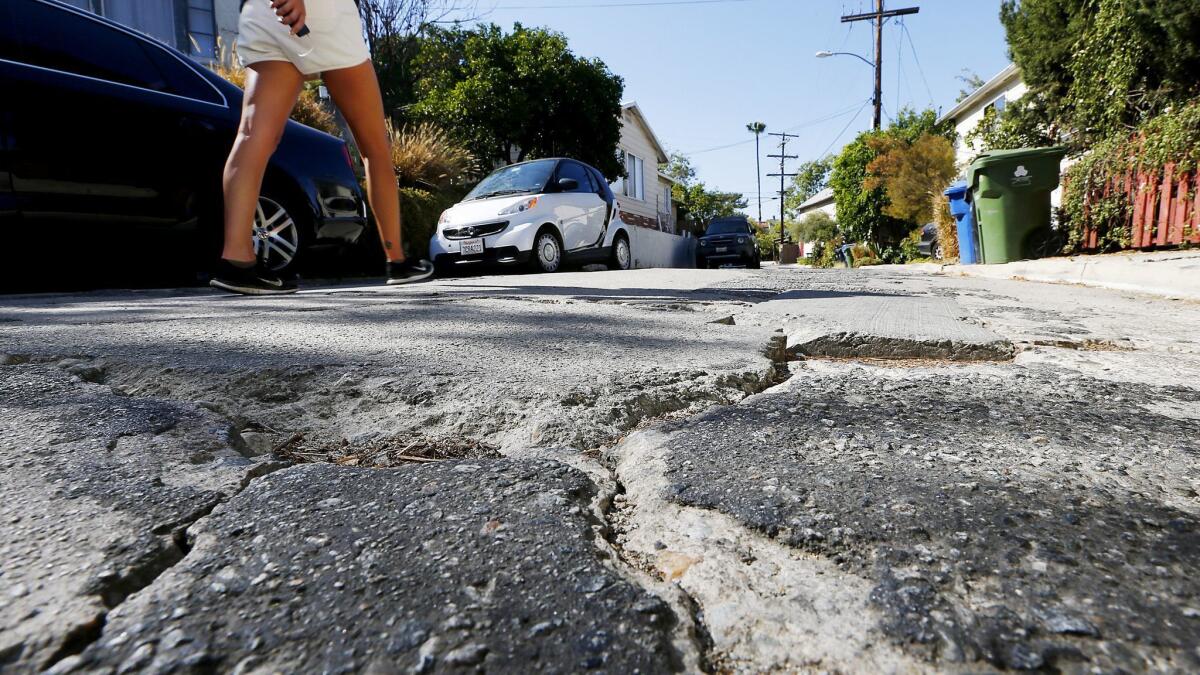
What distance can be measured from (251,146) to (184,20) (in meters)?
13.7

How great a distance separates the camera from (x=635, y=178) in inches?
989

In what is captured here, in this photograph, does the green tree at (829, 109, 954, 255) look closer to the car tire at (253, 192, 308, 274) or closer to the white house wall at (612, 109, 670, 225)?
the white house wall at (612, 109, 670, 225)

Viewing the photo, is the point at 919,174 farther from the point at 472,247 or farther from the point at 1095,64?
the point at 472,247

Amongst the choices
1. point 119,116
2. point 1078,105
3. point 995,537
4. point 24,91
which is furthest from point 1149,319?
point 1078,105

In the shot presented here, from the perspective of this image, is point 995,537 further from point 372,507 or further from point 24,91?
A: point 24,91

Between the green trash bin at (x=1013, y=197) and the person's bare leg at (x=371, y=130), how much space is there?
Result: 25.5 ft

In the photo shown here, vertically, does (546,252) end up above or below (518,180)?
below

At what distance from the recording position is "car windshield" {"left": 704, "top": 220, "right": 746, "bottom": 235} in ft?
63.1

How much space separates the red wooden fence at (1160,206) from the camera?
23.7 feet

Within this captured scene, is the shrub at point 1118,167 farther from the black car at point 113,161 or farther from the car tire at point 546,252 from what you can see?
the black car at point 113,161

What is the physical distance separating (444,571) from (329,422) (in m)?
0.70

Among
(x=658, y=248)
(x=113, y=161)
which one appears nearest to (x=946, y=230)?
(x=658, y=248)

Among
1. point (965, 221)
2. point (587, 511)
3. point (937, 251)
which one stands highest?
point (965, 221)

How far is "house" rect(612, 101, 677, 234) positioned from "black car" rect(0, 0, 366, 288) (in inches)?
654
